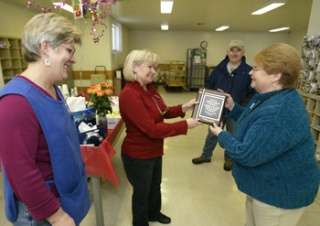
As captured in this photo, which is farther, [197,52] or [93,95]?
[197,52]

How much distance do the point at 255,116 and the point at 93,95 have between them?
1367 millimetres

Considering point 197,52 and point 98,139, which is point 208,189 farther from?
point 197,52

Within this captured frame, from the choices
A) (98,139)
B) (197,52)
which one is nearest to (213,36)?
(197,52)

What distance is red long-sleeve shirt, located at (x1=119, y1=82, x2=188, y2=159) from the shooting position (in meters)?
1.42

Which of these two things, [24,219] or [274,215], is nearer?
[24,219]

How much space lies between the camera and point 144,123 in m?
1.42

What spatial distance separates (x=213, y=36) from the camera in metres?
10.5

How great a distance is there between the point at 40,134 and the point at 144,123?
701mm

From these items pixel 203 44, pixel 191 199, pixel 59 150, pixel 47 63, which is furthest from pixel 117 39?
pixel 59 150

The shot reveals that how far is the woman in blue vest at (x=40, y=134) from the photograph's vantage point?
0.75 m

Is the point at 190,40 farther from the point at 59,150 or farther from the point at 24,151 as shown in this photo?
the point at 24,151

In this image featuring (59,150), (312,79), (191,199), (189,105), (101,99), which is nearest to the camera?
(59,150)

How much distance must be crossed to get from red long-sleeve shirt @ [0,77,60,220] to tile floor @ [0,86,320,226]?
4.39ft

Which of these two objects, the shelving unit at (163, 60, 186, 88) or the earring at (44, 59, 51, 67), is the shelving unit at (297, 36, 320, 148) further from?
the shelving unit at (163, 60, 186, 88)
